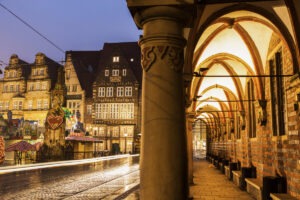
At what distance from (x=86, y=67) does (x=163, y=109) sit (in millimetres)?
55134

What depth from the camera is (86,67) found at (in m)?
57.3

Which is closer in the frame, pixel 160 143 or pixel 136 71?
pixel 160 143

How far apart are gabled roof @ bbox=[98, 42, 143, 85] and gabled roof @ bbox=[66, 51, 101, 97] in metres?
3.12

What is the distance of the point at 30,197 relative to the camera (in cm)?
1161

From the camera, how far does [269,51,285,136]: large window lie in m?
10.9

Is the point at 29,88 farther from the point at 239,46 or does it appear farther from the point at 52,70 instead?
the point at 239,46

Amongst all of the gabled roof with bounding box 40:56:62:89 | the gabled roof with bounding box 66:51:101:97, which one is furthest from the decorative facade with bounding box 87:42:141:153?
the gabled roof with bounding box 40:56:62:89

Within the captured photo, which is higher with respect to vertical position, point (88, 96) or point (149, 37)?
point (88, 96)

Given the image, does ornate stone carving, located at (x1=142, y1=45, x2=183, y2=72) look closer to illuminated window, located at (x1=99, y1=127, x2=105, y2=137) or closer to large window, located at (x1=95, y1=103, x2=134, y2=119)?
large window, located at (x1=95, y1=103, x2=134, y2=119)

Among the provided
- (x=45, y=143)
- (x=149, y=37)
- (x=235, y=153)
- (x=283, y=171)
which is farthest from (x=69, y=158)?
(x=149, y=37)

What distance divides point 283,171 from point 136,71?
145 feet

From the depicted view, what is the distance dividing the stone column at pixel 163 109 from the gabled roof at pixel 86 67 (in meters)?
50.3

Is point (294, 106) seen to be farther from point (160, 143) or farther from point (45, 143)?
point (45, 143)

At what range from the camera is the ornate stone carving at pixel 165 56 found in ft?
11.6
